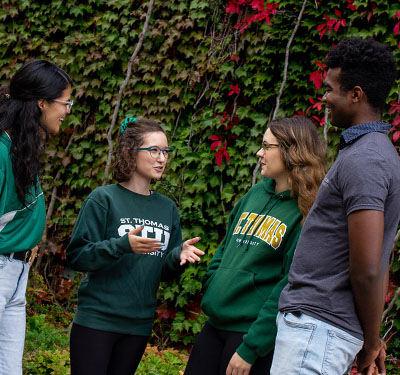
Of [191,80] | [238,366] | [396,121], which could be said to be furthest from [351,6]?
[238,366]

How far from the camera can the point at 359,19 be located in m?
4.09

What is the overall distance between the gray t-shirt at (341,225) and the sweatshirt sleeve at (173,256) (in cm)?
98

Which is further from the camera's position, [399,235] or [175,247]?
[399,235]

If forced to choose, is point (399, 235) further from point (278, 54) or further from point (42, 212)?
point (42, 212)

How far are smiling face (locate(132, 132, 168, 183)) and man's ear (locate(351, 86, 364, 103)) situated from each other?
1.34 m

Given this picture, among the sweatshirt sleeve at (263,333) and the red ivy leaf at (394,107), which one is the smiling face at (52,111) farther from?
the red ivy leaf at (394,107)

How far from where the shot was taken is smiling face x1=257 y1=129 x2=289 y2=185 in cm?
243

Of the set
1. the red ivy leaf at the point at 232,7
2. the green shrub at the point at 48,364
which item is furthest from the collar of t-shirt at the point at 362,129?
the red ivy leaf at the point at 232,7

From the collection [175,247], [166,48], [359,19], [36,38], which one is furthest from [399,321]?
[36,38]

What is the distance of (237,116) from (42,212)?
2.55 meters

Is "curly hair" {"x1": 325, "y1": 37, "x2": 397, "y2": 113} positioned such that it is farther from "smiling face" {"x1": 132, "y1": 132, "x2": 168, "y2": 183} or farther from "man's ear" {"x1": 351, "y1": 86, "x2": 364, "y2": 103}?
"smiling face" {"x1": 132, "y1": 132, "x2": 168, "y2": 183}

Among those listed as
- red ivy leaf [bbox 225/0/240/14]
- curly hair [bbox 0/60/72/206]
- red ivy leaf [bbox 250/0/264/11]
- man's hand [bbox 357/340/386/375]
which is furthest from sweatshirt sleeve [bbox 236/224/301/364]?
red ivy leaf [bbox 225/0/240/14]

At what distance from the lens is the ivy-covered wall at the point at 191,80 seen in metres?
4.27

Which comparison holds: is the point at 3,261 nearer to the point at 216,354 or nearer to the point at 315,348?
the point at 216,354
